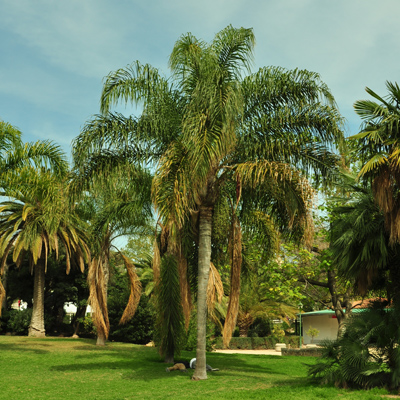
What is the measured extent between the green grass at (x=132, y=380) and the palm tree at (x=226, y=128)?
4.76ft

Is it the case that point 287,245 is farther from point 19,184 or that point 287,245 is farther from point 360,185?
point 19,184

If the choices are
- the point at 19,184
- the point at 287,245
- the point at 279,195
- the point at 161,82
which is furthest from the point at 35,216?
the point at 279,195

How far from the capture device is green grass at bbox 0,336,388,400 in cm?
1060

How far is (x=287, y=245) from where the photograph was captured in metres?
21.6

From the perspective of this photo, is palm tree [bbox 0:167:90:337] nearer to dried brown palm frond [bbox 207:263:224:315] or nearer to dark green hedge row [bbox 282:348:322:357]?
dried brown palm frond [bbox 207:263:224:315]

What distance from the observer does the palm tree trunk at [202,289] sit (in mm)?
13055

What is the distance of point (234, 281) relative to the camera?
13.9m

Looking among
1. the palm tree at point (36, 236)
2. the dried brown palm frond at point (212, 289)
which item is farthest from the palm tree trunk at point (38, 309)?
the dried brown palm frond at point (212, 289)

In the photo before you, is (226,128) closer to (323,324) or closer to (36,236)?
(36,236)

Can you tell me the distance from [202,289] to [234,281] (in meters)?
1.09

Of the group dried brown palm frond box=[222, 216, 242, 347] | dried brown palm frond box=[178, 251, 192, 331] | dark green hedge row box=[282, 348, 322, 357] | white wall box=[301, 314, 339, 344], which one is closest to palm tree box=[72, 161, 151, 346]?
dried brown palm frond box=[178, 251, 192, 331]

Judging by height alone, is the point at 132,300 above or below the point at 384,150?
below

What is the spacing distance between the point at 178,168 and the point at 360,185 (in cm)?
480

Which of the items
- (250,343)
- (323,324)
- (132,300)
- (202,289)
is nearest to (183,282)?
(202,289)
